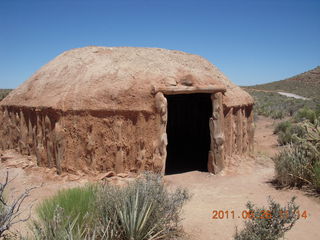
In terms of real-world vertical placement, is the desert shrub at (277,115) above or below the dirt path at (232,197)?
above

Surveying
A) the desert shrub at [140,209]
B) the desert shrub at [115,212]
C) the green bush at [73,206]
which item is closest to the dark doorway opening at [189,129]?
the desert shrub at [140,209]

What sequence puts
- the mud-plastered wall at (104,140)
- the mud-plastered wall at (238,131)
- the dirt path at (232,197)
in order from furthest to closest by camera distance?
the mud-plastered wall at (238,131) < the mud-plastered wall at (104,140) < the dirt path at (232,197)

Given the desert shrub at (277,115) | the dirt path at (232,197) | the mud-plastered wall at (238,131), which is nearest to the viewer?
the dirt path at (232,197)

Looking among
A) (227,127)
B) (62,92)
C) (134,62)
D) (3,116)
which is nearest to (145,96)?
(134,62)

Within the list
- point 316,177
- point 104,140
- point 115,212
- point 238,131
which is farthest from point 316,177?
point 104,140

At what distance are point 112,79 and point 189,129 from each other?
178 inches

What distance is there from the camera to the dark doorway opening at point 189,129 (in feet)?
30.8

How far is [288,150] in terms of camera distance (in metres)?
6.52

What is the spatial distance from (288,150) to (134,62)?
4.45 meters

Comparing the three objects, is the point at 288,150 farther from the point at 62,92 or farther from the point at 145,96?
the point at 62,92

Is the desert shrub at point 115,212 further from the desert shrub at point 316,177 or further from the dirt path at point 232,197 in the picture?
the desert shrub at point 316,177

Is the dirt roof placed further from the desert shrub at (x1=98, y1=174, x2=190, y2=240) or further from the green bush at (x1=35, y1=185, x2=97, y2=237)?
the green bush at (x1=35, y1=185, x2=97, y2=237)

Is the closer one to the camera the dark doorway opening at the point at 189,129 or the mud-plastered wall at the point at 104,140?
the mud-plastered wall at the point at 104,140

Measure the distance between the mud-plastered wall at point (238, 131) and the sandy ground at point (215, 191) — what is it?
0.38 meters
